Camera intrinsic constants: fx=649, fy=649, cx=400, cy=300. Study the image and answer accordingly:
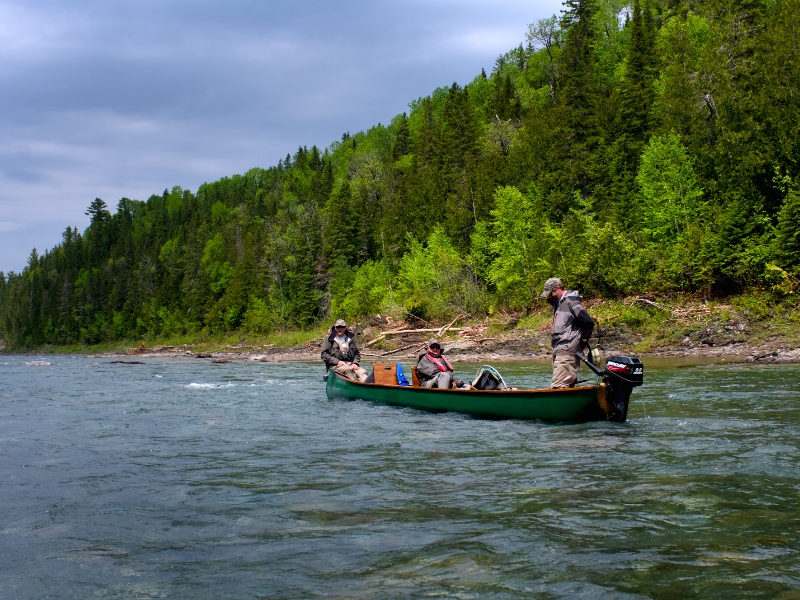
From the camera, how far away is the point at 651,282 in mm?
29438

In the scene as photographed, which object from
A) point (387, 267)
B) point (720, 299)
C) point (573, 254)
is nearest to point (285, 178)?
point (387, 267)

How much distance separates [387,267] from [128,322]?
202 ft

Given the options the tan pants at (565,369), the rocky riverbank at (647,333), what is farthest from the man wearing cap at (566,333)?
the rocky riverbank at (647,333)

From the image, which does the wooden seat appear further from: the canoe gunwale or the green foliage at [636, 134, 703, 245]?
the green foliage at [636, 134, 703, 245]

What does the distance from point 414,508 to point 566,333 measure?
5159 mm

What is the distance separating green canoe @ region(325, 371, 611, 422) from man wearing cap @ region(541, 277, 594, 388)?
0.45 metres

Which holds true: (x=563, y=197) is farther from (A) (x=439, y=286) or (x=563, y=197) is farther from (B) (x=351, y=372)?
(B) (x=351, y=372)

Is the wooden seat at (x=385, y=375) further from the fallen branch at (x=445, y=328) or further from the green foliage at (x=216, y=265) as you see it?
the green foliage at (x=216, y=265)

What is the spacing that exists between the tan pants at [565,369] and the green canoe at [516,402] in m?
0.45

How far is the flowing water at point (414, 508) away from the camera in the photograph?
14.1 feet

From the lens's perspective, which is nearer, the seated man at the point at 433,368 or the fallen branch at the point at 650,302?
the seated man at the point at 433,368

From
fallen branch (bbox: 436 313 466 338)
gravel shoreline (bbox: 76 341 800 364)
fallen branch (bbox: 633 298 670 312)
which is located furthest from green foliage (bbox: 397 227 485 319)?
fallen branch (bbox: 633 298 670 312)

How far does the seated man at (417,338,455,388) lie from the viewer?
41.7 ft

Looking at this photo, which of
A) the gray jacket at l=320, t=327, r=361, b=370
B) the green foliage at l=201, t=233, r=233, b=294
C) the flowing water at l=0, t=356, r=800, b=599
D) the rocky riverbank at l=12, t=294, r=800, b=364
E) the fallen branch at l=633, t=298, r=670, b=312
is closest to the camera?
the flowing water at l=0, t=356, r=800, b=599
